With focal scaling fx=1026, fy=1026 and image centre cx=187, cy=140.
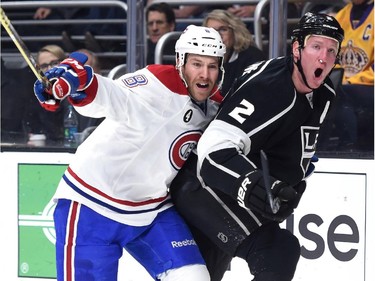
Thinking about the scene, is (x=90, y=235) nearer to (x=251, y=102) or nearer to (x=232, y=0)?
(x=251, y=102)

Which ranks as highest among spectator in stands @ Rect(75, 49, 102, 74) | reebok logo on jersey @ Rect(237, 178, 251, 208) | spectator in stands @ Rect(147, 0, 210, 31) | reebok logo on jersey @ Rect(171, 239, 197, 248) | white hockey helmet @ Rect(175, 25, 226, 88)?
white hockey helmet @ Rect(175, 25, 226, 88)

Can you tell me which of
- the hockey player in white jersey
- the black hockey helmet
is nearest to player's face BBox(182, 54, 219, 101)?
the hockey player in white jersey

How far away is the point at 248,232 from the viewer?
3133 mm

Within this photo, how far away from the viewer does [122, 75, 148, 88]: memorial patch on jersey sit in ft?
10.5

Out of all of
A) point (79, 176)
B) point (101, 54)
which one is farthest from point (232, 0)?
point (79, 176)

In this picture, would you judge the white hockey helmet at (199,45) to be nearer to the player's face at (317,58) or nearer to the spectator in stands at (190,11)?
the player's face at (317,58)

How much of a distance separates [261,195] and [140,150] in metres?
0.52

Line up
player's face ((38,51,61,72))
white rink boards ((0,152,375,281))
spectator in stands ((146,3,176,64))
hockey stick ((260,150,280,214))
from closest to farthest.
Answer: hockey stick ((260,150,280,214))
white rink boards ((0,152,375,281))
spectator in stands ((146,3,176,64))
player's face ((38,51,61,72))

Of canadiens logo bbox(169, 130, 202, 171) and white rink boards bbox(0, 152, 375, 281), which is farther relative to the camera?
white rink boards bbox(0, 152, 375, 281)

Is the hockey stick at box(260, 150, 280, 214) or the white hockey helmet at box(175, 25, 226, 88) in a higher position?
the white hockey helmet at box(175, 25, 226, 88)

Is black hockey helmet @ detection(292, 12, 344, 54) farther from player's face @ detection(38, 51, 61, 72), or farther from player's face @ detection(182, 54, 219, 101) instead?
player's face @ detection(38, 51, 61, 72)

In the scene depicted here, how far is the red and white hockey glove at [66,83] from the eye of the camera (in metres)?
2.81

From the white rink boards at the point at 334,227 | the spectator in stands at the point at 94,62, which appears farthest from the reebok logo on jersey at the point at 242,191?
the spectator in stands at the point at 94,62

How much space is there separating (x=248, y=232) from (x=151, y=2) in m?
1.87
